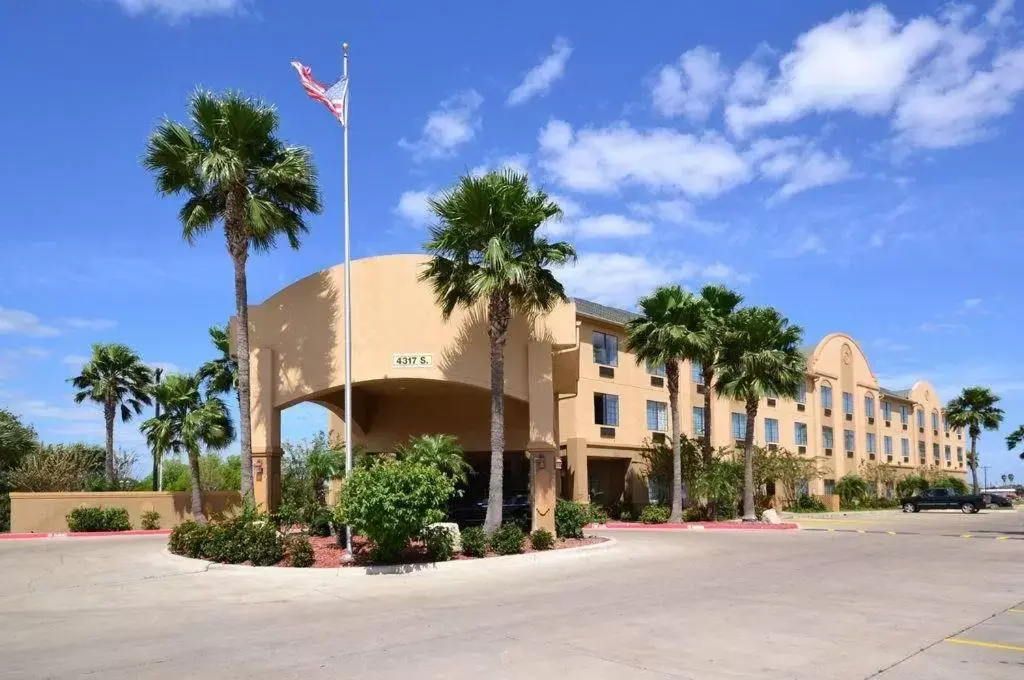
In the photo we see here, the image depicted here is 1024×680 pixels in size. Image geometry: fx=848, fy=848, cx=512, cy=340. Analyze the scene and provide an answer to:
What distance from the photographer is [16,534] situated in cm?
3119

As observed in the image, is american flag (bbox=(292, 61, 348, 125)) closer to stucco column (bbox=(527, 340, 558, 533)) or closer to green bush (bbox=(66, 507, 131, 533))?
stucco column (bbox=(527, 340, 558, 533))

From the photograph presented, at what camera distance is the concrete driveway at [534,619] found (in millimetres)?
8961

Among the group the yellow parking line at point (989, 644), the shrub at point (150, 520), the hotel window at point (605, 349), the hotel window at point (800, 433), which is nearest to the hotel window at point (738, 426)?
the hotel window at point (800, 433)

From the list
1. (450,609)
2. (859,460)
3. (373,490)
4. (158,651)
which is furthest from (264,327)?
(859,460)

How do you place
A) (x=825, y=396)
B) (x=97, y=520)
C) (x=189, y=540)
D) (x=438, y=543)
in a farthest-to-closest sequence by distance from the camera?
1. (x=825, y=396)
2. (x=97, y=520)
3. (x=189, y=540)
4. (x=438, y=543)

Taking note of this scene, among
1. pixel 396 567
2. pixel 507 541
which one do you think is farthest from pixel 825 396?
pixel 396 567

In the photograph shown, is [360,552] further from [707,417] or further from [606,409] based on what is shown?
[707,417]

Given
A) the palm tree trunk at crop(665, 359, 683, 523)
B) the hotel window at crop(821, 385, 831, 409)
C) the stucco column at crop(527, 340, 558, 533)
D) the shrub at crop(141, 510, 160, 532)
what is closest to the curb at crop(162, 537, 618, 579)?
the stucco column at crop(527, 340, 558, 533)

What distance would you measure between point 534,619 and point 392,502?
6.10 m

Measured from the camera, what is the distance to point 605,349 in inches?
1510

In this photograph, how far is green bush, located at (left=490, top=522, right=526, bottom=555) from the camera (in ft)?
66.3

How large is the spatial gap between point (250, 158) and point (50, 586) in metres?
12.1

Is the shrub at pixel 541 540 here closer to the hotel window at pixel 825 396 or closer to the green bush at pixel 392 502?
the green bush at pixel 392 502

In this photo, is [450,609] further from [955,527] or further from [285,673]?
[955,527]
